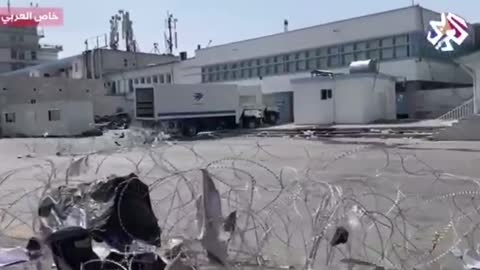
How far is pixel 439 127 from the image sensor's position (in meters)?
33.0

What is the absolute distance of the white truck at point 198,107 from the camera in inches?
1682

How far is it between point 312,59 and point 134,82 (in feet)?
80.7

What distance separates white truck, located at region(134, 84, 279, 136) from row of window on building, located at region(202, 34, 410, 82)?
764 cm

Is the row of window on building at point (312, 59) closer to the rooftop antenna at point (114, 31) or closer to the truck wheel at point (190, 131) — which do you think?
the truck wheel at point (190, 131)

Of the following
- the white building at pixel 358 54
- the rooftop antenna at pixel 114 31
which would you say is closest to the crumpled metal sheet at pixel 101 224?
the white building at pixel 358 54

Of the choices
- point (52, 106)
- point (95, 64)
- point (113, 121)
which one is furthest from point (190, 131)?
point (95, 64)

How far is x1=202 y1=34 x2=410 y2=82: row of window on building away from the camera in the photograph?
4744 cm

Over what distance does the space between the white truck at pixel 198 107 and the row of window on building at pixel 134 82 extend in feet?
69.6

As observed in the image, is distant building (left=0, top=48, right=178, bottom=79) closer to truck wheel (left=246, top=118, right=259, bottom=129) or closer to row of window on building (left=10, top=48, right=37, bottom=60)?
row of window on building (left=10, top=48, right=37, bottom=60)

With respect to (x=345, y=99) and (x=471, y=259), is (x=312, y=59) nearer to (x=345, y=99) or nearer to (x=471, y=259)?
(x=345, y=99)

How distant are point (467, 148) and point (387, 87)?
1986 centimetres

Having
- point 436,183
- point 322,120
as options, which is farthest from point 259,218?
point 322,120

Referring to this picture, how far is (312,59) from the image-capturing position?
5366cm

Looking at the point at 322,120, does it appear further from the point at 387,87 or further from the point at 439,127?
the point at 439,127
